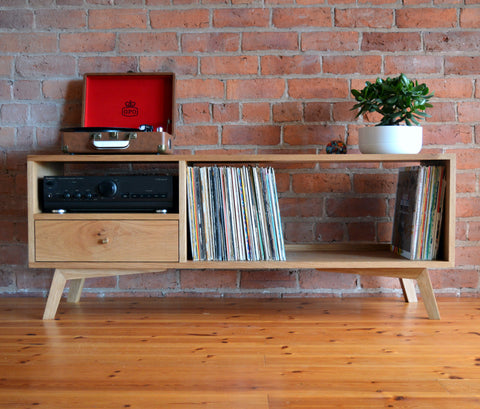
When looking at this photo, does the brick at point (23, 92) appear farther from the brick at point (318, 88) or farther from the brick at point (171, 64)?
the brick at point (318, 88)

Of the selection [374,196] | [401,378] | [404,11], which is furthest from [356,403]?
[404,11]

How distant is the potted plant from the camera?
5.77 ft

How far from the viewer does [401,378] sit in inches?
47.6

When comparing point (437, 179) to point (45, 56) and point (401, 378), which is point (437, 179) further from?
point (45, 56)

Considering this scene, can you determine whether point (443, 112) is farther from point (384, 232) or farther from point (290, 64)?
point (290, 64)

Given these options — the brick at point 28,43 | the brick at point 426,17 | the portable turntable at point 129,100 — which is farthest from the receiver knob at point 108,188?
the brick at point 426,17

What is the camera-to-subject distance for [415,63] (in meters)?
2.04

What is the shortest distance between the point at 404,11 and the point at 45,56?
145 cm

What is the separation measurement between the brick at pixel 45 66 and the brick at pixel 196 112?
1.59ft

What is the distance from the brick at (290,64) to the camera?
2.05 metres

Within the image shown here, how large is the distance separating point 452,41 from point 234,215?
3.73 feet

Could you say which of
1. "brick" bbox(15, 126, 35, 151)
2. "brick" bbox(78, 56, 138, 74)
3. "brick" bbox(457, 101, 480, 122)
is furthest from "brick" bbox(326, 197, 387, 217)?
"brick" bbox(15, 126, 35, 151)

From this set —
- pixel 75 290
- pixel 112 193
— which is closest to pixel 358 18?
pixel 112 193

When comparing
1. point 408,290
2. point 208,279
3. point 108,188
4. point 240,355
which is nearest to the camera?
point 240,355
